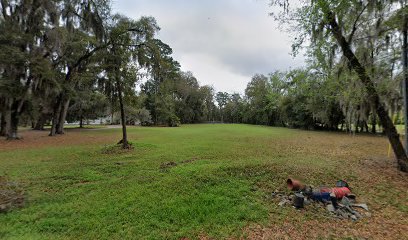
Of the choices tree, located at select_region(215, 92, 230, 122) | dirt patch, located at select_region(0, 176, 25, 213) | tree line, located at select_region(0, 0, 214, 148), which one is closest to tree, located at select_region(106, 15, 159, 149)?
tree line, located at select_region(0, 0, 214, 148)

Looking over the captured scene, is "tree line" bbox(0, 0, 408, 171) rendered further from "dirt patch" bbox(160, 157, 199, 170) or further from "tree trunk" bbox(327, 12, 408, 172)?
"dirt patch" bbox(160, 157, 199, 170)

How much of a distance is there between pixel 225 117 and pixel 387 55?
56604 millimetres

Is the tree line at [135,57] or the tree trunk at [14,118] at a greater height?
the tree line at [135,57]

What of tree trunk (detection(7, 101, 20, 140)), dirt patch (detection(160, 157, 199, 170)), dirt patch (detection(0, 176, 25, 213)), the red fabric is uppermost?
tree trunk (detection(7, 101, 20, 140))

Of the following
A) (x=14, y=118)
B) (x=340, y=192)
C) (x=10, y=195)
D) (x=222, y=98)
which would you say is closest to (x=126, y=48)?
(x=10, y=195)

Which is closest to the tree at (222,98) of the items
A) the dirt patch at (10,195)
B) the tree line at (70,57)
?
the tree line at (70,57)

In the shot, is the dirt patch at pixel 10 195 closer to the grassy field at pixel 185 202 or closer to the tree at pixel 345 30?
the grassy field at pixel 185 202

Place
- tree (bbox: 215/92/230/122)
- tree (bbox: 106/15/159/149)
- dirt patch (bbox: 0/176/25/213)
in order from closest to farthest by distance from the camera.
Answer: dirt patch (bbox: 0/176/25/213) → tree (bbox: 106/15/159/149) → tree (bbox: 215/92/230/122)

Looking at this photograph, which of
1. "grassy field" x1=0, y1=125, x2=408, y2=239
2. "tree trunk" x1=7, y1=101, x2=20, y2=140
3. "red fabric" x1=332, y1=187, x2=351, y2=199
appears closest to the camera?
"grassy field" x1=0, y1=125, x2=408, y2=239

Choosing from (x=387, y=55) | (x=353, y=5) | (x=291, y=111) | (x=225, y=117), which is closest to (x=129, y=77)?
(x=353, y=5)

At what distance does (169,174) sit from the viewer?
5.95 meters

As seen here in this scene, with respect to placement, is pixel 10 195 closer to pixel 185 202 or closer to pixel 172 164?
pixel 185 202

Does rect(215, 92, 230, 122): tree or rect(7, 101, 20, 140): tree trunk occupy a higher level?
rect(215, 92, 230, 122): tree

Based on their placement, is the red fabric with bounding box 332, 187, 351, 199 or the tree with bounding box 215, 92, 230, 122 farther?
the tree with bounding box 215, 92, 230, 122
